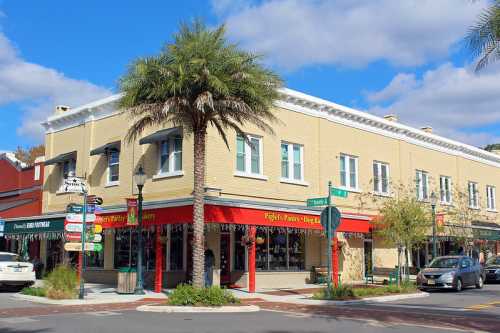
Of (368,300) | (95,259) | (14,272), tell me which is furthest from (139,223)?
(95,259)

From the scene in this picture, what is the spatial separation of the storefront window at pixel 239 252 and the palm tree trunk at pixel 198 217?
21.6 ft

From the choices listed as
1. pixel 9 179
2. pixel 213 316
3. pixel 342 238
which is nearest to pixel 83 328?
pixel 213 316

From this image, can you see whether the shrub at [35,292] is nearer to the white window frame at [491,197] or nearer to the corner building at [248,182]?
the corner building at [248,182]

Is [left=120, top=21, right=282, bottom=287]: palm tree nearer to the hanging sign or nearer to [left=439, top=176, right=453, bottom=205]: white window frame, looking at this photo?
the hanging sign

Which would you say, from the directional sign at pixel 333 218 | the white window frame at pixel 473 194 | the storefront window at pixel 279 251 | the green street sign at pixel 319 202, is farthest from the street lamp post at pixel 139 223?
the white window frame at pixel 473 194

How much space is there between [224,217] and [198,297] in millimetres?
5150

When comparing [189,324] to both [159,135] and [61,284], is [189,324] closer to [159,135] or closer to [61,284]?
[61,284]

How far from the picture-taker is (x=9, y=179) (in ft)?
119

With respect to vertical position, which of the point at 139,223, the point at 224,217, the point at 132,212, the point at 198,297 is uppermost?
the point at 132,212

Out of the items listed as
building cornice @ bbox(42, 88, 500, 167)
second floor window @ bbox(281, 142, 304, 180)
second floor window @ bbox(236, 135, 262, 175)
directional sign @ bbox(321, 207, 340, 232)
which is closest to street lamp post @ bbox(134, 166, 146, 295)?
second floor window @ bbox(236, 135, 262, 175)

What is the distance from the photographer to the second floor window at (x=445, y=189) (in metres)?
36.6

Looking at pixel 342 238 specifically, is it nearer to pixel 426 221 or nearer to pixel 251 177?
pixel 426 221

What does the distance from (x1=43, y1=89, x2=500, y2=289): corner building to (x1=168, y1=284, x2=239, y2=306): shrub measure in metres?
4.39

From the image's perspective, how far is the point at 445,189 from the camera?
3703 centimetres
